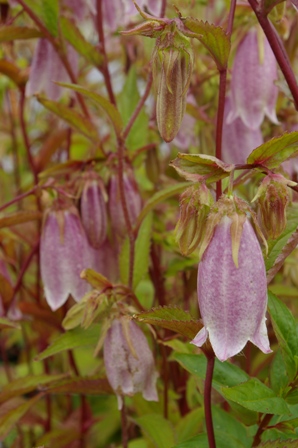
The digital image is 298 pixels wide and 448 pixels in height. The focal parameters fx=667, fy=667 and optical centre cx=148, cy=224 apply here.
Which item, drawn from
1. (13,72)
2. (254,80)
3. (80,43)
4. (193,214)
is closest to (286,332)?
(193,214)

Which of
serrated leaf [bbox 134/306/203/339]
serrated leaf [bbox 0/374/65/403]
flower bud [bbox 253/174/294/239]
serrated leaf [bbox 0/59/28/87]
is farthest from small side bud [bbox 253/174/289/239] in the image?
serrated leaf [bbox 0/59/28/87]

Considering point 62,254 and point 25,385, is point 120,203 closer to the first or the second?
point 62,254

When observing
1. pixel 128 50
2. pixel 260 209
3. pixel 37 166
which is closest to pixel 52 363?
pixel 37 166

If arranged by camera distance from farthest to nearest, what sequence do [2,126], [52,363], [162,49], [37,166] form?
[2,126], [52,363], [37,166], [162,49]

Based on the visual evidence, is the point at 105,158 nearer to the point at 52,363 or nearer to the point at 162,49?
the point at 162,49

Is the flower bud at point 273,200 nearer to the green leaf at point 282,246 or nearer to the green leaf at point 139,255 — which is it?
the green leaf at point 282,246

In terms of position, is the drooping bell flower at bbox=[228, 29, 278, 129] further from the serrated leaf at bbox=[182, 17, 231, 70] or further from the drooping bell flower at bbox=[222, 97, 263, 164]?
the serrated leaf at bbox=[182, 17, 231, 70]
